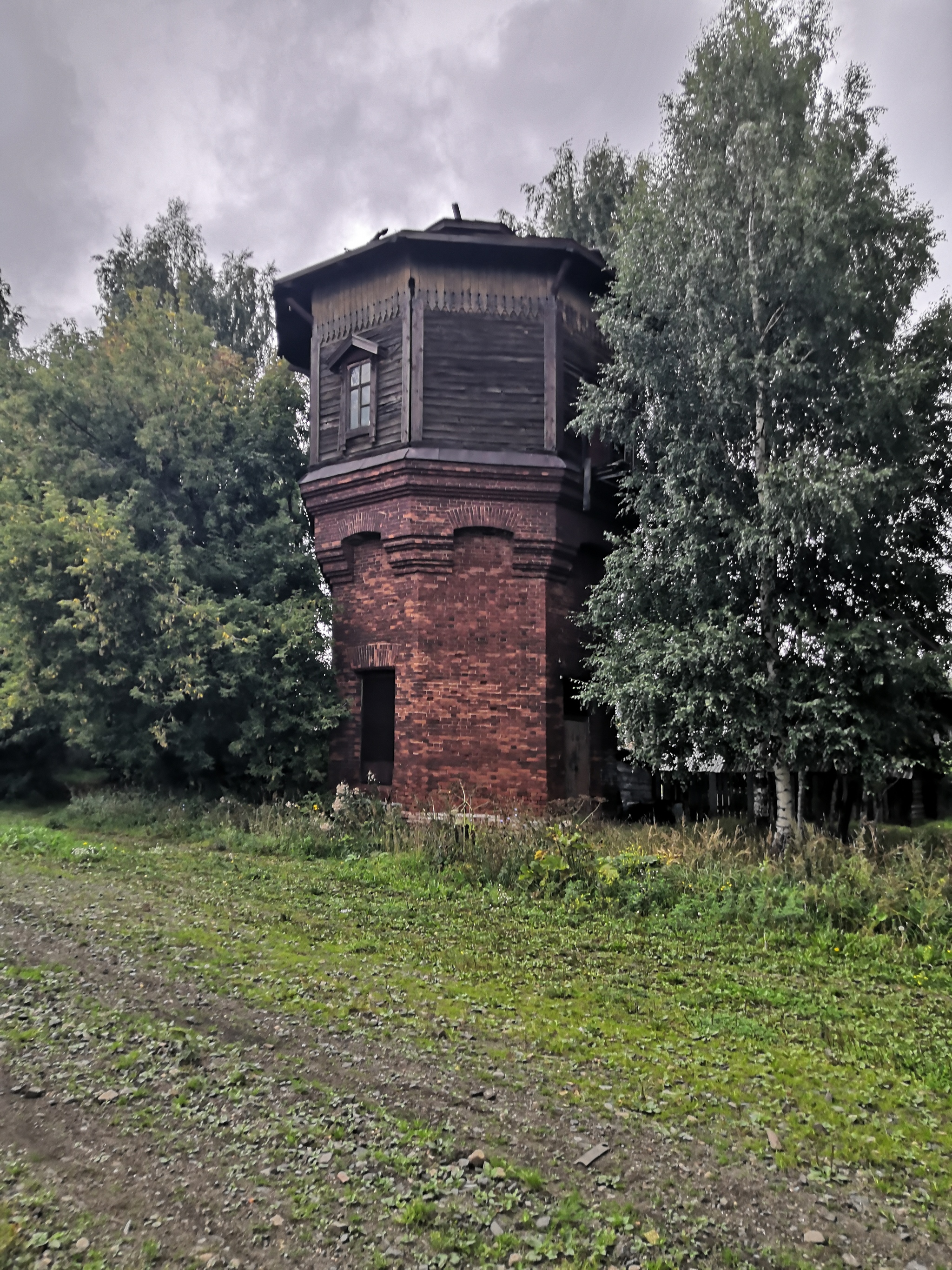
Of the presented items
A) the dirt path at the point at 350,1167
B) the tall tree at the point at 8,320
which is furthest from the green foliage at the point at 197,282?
the dirt path at the point at 350,1167

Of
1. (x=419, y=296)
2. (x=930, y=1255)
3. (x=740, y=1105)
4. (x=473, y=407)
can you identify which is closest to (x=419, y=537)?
(x=473, y=407)

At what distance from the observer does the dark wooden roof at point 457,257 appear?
44.9ft

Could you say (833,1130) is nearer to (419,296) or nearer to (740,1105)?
(740,1105)

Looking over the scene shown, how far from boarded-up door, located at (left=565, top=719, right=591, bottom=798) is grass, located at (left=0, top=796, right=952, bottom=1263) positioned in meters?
2.28

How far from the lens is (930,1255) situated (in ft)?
9.85

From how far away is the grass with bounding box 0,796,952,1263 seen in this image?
13.4 feet

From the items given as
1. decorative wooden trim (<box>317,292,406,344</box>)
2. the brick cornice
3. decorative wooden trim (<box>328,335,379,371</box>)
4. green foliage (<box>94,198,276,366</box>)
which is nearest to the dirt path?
the brick cornice

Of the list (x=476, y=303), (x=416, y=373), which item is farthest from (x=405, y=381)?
(x=476, y=303)

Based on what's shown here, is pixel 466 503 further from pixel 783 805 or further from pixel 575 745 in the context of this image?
pixel 783 805

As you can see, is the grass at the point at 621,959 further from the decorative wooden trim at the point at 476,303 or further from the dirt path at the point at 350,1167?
the decorative wooden trim at the point at 476,303

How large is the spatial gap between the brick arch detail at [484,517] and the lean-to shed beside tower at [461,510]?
2cm

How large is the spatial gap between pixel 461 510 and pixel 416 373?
2.47m

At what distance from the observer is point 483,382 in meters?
13.8

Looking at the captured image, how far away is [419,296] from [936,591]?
9.56 m
